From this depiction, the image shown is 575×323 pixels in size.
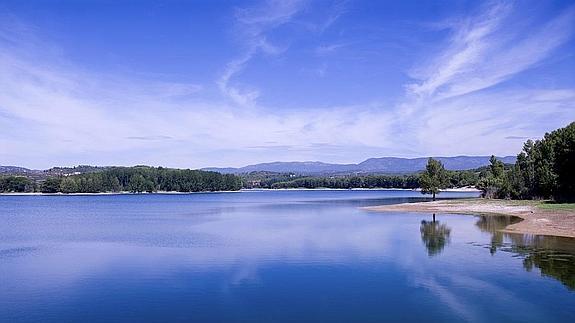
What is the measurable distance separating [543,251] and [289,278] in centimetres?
1754

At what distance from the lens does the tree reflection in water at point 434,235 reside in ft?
117

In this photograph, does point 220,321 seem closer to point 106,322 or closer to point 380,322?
point 106,322

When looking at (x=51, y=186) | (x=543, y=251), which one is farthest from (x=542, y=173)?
(x=51, y=186)

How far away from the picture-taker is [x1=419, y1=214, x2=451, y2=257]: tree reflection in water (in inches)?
1407

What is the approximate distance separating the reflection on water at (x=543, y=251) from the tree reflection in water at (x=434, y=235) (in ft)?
11.3

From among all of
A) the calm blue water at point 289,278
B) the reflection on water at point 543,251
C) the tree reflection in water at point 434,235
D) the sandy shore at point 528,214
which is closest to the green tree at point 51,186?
the sandy shore at point 528,214

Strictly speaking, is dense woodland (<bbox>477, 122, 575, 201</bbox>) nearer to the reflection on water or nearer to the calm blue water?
the reflection on water

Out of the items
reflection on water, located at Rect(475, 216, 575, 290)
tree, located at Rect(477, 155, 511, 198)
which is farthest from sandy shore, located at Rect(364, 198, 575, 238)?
tree, located at Rect(477, 155, 511, 198)

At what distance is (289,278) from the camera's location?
25.5 meters

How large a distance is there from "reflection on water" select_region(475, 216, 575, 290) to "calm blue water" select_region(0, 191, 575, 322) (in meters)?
0.06

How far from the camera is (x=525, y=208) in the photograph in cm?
6469

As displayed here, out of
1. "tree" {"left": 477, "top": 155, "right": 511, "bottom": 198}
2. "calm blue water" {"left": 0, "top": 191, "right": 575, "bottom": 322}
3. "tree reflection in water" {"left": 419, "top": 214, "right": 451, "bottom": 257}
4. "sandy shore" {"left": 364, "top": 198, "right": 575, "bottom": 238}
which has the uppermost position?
"tree" {"left": 477, "top": 155, "right": 511, "bottom": 198}

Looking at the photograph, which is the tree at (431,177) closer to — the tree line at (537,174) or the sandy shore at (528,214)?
the tree line at (537,174)

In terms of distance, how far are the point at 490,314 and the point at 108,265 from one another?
20670 mm
